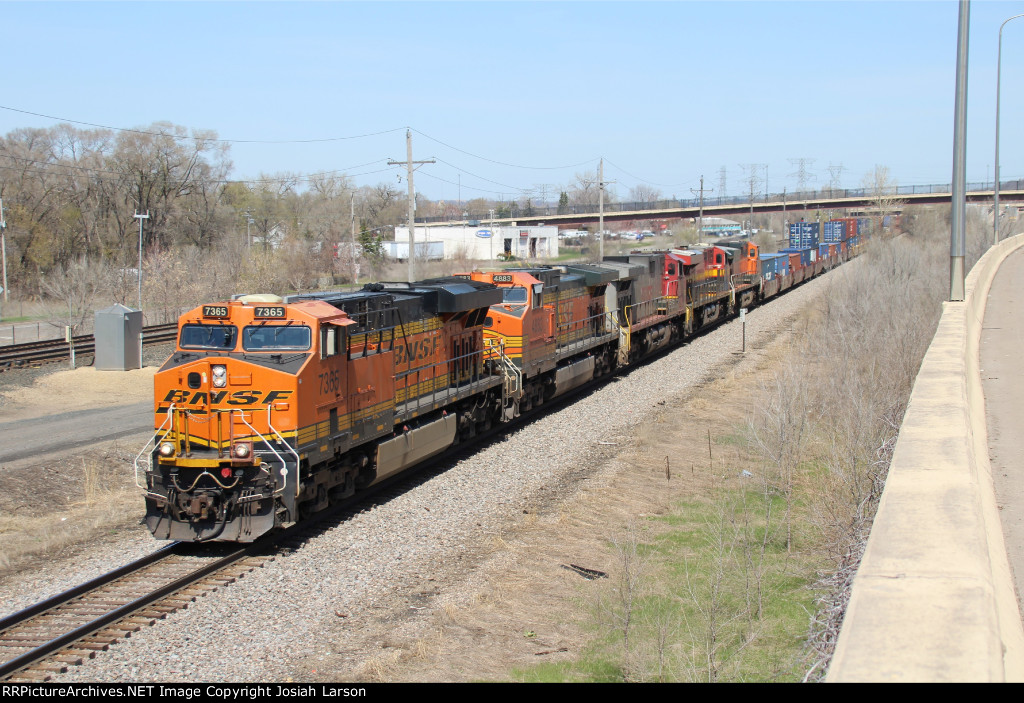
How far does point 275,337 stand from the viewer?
466 inches

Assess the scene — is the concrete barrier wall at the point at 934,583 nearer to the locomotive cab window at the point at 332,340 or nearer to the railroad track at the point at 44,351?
the locomotive cab window at the point at 332,340

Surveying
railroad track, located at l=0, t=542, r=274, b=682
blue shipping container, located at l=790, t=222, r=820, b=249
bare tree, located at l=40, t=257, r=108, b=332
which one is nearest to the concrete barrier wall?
railroad track, located at l=0, t=542, r=274, b=682

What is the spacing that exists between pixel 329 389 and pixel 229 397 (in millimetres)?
1388

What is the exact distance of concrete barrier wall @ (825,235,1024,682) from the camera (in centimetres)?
361

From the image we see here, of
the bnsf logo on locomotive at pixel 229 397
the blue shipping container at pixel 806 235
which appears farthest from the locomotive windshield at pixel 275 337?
the blue shipping container at pixel 806 235

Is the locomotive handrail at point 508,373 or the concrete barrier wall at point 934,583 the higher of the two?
the concrete barrier wall at point 934,583

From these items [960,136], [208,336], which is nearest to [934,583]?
[208,336]

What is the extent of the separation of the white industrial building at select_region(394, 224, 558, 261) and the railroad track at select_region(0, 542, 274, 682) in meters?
65.0

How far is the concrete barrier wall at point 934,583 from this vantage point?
11.9 feet

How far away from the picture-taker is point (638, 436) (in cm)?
1864

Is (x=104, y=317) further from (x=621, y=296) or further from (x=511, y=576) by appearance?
(x=511, y=576)

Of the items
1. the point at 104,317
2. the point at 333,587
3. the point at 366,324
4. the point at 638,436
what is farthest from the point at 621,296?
the point at 333,587

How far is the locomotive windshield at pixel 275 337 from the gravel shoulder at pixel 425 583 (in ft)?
8.93

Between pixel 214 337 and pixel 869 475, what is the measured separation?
8563mm
